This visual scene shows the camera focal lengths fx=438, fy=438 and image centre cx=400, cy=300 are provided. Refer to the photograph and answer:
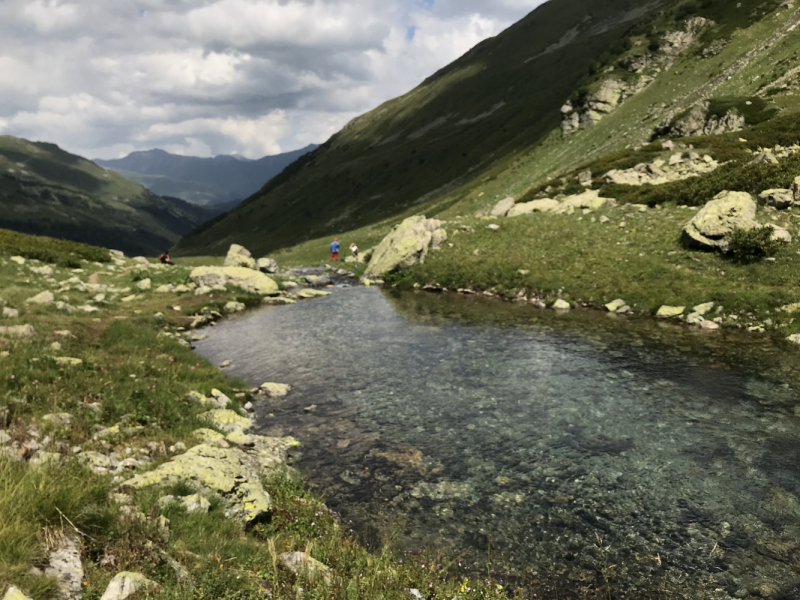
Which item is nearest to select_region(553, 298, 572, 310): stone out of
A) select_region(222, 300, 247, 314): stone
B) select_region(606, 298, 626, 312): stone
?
select_region(606, 298, 626, 312): stone

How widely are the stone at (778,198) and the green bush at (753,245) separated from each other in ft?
19.1

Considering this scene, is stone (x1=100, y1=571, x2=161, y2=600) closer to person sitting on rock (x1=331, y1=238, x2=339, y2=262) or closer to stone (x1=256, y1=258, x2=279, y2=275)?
stone (x1=256, y1=258, x2=279, y2=275)

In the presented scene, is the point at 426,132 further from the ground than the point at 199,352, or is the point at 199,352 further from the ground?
the point at 426,132

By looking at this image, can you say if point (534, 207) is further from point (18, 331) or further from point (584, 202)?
point (18, 331)

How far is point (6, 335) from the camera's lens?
16.1m

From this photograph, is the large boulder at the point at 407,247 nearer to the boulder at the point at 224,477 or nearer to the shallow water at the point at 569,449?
the shallow water at the point at 569,449

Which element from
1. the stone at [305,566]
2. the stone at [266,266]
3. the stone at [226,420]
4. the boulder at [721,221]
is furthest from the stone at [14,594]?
the stone at [266,266]

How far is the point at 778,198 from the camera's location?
3088cm

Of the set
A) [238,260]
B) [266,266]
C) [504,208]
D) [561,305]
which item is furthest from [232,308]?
[504,208]

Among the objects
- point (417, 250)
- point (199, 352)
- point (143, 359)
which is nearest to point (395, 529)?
point (143, 359)

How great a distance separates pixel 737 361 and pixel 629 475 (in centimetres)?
1113

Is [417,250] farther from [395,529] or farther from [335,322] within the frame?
[395,529]

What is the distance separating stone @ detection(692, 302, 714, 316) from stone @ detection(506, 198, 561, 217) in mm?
27189

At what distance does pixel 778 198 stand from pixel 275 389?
35968 mm
